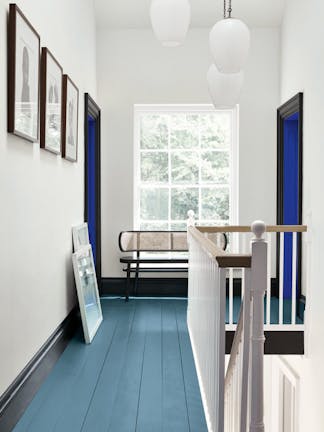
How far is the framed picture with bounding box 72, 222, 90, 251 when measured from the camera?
16.1 ft

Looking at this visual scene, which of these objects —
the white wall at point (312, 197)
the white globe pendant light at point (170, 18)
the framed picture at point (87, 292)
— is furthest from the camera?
the framed picture at point (87, 292)

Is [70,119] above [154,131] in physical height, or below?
below

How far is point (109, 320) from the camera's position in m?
5.37

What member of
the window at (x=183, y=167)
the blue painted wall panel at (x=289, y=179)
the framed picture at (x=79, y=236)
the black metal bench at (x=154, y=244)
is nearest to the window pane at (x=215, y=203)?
the window at (x=183, y=167)

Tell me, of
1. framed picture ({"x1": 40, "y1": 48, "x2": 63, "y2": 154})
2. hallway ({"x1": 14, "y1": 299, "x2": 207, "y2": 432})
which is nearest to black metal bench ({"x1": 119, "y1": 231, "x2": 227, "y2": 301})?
hallway ({"x1": 14, "y1": 299, "x2": 207, "y2": 432})

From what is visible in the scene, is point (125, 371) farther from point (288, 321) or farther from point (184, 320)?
point (288, 321)

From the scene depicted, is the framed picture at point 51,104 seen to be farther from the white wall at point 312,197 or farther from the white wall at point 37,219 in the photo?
the white wall at point 312,197

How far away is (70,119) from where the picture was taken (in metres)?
4.73

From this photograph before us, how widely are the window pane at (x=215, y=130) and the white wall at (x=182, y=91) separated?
0.66 ft

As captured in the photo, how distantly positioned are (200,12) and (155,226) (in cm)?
258

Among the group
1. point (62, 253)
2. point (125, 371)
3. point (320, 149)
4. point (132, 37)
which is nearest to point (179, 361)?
point (125, 371)

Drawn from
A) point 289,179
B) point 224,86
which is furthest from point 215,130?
point 224,86

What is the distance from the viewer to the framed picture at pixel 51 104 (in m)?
A: 3.66

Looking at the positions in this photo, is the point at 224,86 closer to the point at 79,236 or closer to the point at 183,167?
the point at 79,236
